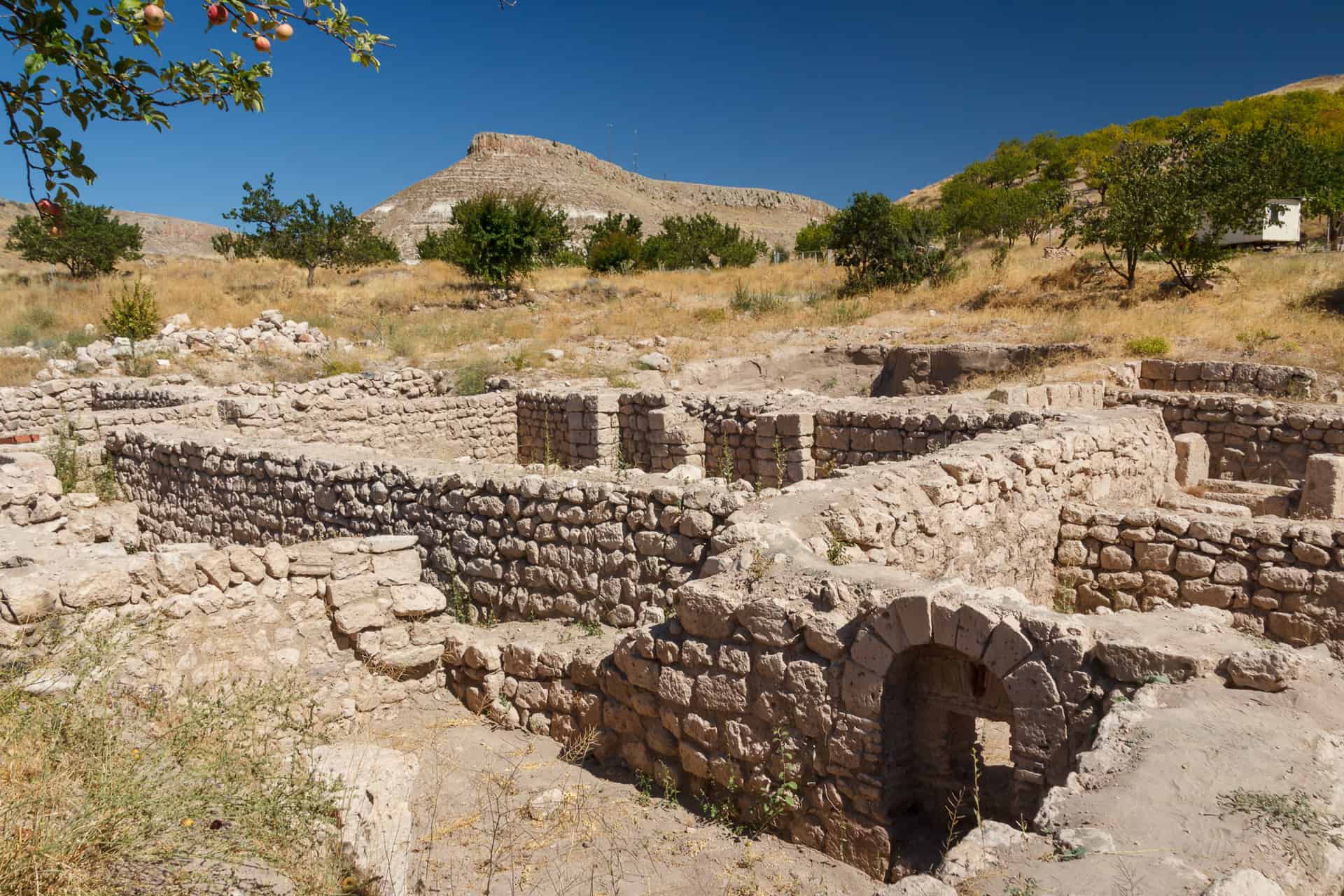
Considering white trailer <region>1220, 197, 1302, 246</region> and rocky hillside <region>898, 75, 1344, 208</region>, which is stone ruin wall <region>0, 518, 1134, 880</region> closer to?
white trailer <region>1220, 197, 1302, 246</region>

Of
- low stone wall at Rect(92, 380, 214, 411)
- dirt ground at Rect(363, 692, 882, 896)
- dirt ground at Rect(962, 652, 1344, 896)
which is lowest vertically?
dirt ground at Rect(363, 692, 882, 896)

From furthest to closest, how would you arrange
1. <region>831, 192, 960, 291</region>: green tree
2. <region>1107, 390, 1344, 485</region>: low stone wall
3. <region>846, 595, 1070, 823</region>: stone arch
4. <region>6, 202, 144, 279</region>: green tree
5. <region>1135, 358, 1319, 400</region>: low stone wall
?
<region>6, 202, 144, 279</region>: green tree, <region>831, 192, 960, 291</region>: green tree, <region>1135, 358, 1319, 400</region>: low stone wall, <region>1107, 390, 1344, 485</region>: low stone wall, <region>846, 595, 1070, 823</region>: stone arch

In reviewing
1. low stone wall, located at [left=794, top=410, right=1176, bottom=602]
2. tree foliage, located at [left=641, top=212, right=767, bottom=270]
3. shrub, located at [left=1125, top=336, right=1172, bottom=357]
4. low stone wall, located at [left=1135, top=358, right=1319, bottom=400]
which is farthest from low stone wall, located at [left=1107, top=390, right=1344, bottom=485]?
tree foliage, located at [left=641, top=212, right=767, bottom=270]

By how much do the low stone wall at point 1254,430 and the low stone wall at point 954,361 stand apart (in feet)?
12.6

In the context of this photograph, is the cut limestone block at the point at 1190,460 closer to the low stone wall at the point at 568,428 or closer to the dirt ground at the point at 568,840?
the low stone wall at the point at 568,428

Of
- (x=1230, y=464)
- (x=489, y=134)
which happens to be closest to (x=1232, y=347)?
(x=1230, y=464)

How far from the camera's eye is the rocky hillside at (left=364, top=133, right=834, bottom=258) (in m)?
62.1

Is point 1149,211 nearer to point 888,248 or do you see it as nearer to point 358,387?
Answer: point 888,248

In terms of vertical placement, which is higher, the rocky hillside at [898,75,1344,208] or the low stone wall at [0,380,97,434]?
the rocky hillside at [898,75,1344,208]

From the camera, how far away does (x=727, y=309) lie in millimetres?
24562

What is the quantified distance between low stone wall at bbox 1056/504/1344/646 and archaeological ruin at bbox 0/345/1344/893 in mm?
18

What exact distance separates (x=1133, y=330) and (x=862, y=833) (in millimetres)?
15476

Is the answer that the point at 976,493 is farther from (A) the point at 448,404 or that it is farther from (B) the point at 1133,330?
(B) the point at 1133,330

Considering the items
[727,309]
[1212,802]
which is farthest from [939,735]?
[727,309]
